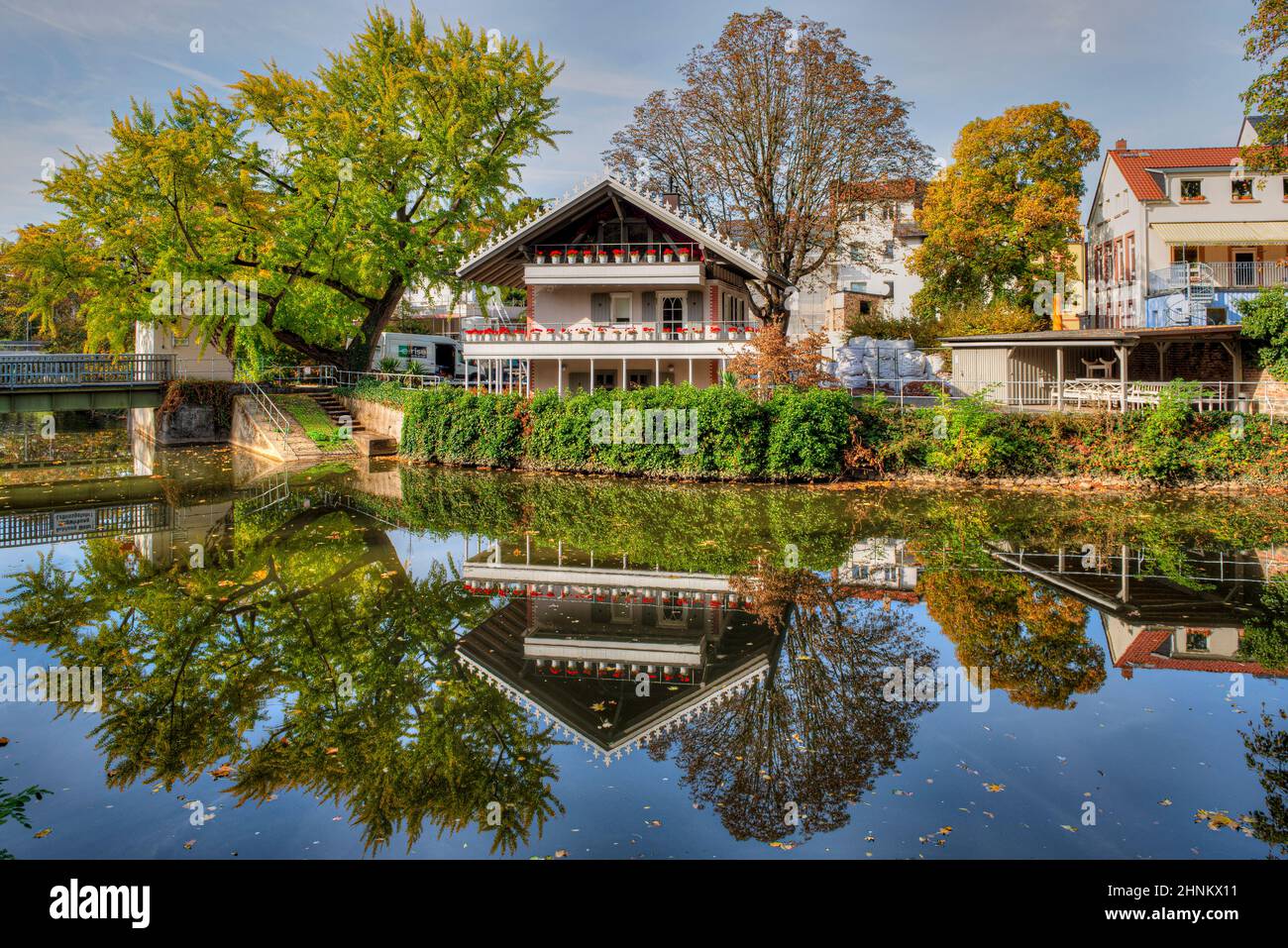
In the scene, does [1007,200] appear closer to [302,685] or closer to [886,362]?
[886,362]

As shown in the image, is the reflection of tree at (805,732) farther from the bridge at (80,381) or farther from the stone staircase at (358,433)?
the bridge at (80,381)

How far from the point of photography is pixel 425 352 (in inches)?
2108

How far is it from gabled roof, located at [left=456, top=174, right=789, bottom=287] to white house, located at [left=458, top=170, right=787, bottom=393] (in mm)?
45

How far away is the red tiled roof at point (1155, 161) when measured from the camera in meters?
34.9

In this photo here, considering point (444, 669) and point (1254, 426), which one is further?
point (1254, 426)

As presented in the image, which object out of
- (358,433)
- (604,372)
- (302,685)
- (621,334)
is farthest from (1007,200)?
(302,685)

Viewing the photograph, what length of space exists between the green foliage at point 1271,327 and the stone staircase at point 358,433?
28.3 metres

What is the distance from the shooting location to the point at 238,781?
7605mm

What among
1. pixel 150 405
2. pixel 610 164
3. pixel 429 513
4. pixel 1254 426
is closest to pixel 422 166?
pixel 610 164

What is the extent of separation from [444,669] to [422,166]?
104 feet

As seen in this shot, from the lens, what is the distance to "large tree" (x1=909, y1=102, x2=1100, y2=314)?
119 ft

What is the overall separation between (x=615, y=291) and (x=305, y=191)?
12.4 m

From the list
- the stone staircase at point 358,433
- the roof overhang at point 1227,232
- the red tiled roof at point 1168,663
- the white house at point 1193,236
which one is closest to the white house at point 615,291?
the stone staircase at point 358,433
